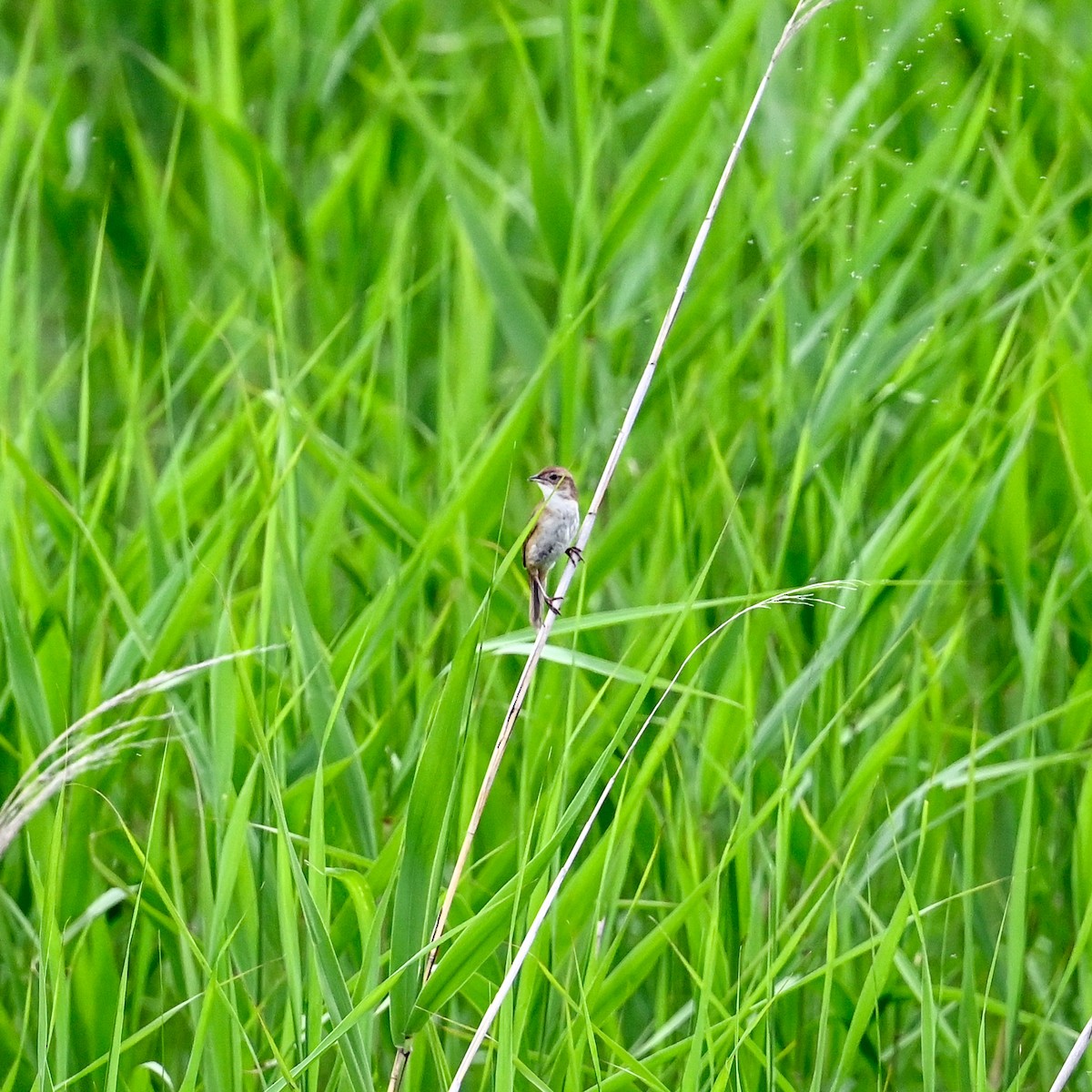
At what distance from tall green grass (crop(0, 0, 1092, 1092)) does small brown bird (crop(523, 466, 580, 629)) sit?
0.06 meters

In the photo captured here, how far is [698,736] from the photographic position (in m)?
1.79

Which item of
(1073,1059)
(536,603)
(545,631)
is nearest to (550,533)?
(536,603)

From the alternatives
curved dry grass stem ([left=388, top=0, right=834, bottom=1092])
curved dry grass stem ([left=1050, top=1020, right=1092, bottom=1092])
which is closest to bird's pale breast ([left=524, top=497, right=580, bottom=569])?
curved dry grass stem ([left=388, top=0, right=834, bottom=1092])

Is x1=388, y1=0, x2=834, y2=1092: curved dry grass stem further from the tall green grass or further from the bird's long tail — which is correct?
the bird's long tail

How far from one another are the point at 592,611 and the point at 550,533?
1.09 ft

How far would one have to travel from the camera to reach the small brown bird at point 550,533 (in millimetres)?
1772

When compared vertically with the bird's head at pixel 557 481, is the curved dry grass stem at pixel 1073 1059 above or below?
below

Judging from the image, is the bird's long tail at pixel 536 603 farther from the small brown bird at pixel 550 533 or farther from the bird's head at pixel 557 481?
the bird's head at pixel 557 481

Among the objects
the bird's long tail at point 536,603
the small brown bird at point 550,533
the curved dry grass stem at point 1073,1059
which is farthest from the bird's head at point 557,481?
the curved dry grass stem at point 1073,1059

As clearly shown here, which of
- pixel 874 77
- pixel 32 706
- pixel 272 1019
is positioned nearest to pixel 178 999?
pixel 272 1019

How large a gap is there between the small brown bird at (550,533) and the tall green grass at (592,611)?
6cm

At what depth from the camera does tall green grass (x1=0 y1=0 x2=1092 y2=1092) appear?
145 centimetres

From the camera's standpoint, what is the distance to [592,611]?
2098 mm

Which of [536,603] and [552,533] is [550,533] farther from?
[536,603]
